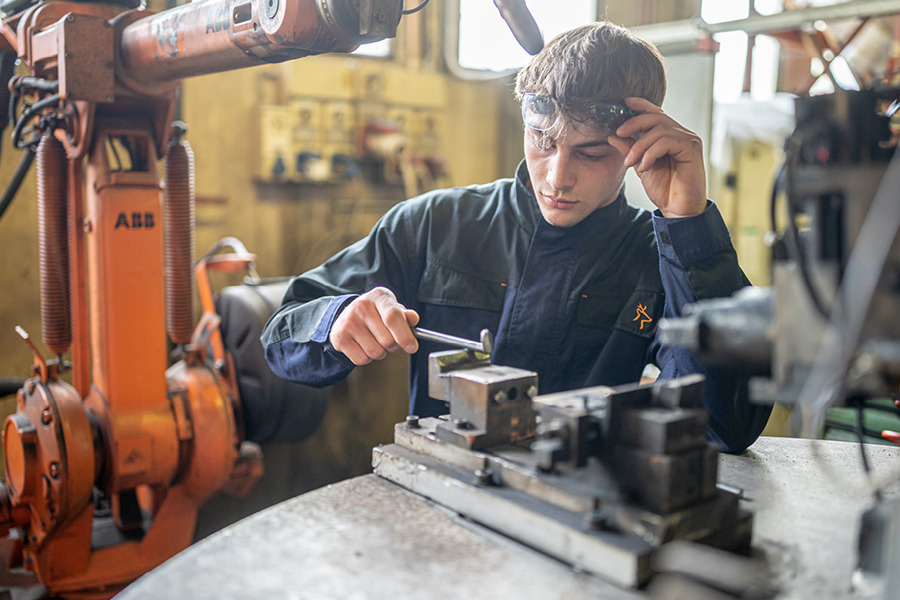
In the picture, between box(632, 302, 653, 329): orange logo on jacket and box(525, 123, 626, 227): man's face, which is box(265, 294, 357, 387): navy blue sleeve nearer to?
box(525, 123, 626, 227): man's face

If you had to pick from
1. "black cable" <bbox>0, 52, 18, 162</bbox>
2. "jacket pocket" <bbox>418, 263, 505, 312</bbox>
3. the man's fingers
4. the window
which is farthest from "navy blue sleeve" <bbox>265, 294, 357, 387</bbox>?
the window

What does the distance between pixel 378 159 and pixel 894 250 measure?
8.76ft

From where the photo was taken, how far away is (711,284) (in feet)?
3.70

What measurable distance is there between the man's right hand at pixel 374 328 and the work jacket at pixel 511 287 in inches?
5.9

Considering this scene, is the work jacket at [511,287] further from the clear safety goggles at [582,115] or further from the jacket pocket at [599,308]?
the clear safety goggles at [582,115]

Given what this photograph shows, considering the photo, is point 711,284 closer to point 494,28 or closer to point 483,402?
point 483,402

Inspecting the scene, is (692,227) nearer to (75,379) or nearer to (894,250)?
(894,250)

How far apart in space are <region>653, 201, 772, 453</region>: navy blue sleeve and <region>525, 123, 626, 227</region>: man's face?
0.17 m

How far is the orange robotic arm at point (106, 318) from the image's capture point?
1.55 m

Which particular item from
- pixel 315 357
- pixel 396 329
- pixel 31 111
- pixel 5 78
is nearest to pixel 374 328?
pixel 396 329

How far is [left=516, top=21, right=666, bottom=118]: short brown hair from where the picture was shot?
128cm

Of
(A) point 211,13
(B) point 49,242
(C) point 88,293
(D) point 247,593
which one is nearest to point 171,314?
(C) point 88,293

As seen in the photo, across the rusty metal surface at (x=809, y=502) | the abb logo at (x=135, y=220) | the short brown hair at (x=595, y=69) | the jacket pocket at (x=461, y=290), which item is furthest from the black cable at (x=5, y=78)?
the rusty metal surface at (x=809, y=502)

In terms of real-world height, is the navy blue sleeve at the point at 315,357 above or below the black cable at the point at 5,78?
below
